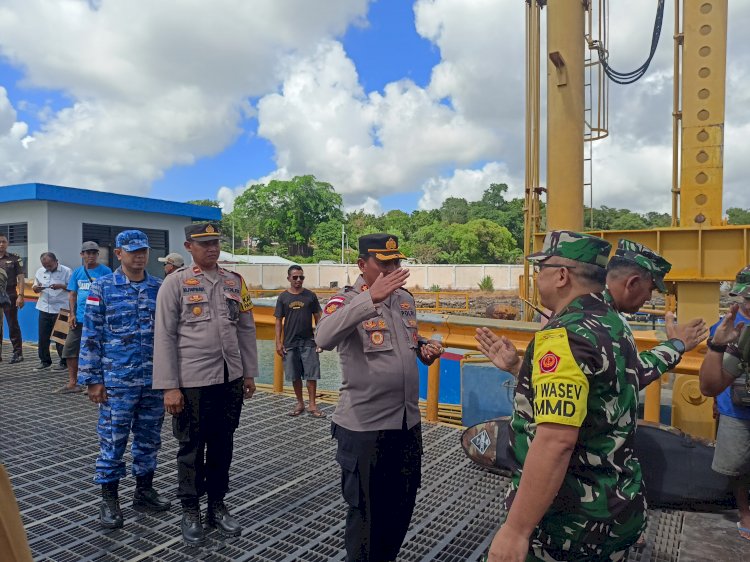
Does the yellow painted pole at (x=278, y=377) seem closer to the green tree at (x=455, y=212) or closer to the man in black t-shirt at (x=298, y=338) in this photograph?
the man in black t-shirt at (x=298, y=338)

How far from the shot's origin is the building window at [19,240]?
1193cm

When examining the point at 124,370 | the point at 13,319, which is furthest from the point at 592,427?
the point at 13,319

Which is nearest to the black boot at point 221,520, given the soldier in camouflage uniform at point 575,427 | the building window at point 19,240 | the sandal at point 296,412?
the soldier in camouflage uniform at point 575,427

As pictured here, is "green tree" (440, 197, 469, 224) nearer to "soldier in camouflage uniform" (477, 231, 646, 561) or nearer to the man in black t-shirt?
the man in black t-shirt

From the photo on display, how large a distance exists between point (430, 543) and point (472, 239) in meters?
48.1

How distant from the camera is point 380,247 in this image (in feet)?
8.96

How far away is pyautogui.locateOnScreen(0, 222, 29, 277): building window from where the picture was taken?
11930 millimetres

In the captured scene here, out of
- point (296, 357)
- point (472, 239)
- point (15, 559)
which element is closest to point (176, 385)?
point (15, 559)

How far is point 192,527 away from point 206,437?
517 mm

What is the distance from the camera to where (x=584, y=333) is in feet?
5.35

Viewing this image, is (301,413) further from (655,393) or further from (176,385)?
(655,393)

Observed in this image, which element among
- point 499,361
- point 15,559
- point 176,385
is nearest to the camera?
point 15,559

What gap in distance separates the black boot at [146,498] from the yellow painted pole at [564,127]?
641 centimetres

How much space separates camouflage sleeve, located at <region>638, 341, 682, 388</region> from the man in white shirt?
7.93 meters
